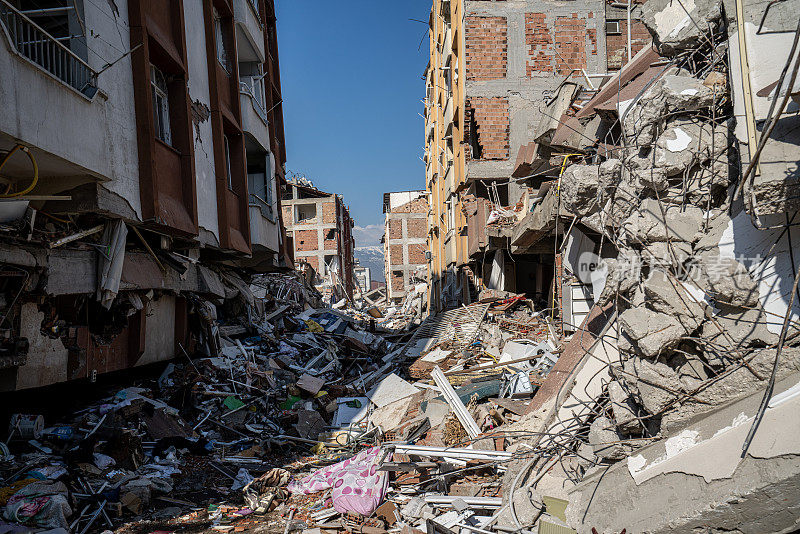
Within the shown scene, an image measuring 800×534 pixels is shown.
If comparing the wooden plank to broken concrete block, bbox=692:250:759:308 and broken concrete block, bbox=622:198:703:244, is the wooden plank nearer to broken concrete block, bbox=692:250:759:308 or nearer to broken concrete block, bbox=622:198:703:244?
broken concrete block, bbox=622:198:703:244

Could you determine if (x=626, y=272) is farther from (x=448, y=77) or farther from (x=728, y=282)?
(x=448, y=77)

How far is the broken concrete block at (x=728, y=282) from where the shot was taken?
338 centimetres

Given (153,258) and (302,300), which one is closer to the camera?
(153,258)

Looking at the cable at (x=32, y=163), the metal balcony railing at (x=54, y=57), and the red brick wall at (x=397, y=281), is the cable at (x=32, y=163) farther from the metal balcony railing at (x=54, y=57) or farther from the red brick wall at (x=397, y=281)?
the red brick wall at (x=397, y=281)

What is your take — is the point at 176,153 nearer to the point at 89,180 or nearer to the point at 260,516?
the point at 89,180

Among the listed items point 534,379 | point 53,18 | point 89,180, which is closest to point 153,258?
point 89,180

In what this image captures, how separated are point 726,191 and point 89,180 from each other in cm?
649

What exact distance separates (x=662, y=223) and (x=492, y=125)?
1238cm

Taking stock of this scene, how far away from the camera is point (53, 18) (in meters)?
6.30

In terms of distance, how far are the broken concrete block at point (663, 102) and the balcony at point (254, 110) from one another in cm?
1052

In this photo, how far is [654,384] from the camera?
12.3ft

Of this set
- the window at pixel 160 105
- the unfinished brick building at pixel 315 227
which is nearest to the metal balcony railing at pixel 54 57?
the window at pixel 160 105

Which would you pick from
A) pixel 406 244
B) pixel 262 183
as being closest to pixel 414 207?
pixel 406 244

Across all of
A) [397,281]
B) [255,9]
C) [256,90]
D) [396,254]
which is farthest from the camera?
[397,281]
